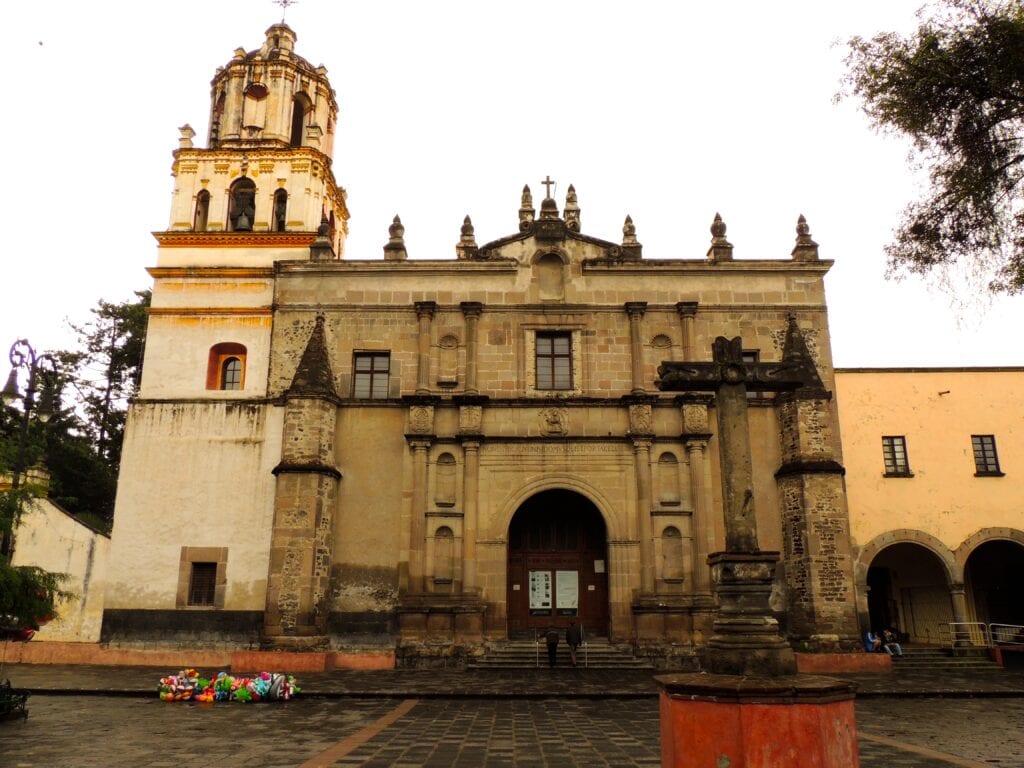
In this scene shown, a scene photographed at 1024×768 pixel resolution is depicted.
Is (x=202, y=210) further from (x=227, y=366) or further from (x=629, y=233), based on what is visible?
(x=629, y=233)

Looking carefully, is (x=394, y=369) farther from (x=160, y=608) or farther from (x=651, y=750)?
(x=651, y=750)

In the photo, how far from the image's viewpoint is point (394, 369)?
77.8 feet

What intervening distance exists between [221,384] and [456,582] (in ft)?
32.2

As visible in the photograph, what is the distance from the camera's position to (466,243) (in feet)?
82.5

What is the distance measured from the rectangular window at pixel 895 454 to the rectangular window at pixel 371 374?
52.4 feet

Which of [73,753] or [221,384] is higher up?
[221,384]

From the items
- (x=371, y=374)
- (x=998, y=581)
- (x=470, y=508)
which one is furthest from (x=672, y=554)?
(x=998, y=581)

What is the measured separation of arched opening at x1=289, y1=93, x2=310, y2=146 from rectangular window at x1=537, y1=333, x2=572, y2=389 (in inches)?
477

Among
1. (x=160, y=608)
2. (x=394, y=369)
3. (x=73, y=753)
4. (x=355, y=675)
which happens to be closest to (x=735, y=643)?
(x=73, y=753)

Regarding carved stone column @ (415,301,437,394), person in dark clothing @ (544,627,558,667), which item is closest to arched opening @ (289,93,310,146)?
carved stone column @ (415,301,437,394)

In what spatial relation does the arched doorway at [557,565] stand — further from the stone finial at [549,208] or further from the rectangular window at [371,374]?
the stone finial at [549,208]

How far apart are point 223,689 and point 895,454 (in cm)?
2068

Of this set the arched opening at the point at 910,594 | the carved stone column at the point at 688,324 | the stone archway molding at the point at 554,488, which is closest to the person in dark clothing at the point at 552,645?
the stone archway molding at the point at 554,488

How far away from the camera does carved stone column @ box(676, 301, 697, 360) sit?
77.3 feet
